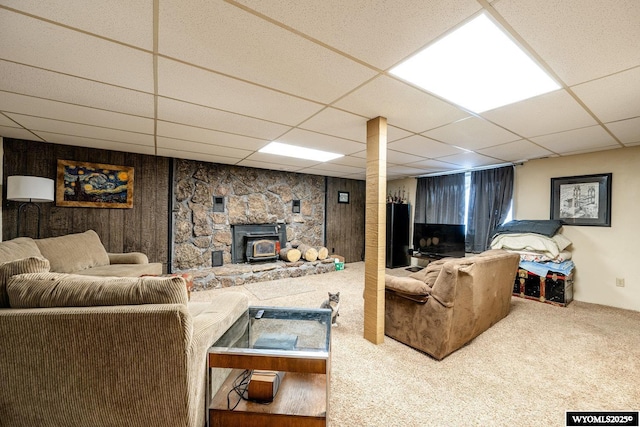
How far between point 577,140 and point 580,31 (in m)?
2.54

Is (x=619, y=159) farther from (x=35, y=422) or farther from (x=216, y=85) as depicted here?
(x=35, y=422)

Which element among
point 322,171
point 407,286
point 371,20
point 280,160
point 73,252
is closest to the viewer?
point 371,20

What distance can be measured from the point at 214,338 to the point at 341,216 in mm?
5154

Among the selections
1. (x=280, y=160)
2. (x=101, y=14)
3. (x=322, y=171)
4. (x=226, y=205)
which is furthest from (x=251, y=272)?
(x=101, y=14)

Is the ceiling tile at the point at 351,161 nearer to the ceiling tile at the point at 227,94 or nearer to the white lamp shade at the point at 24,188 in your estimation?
the ceiling tile at the point at 227,94

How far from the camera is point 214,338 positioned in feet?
4.59

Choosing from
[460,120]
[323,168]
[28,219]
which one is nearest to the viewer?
[460,120]

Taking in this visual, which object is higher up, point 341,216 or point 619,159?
point 619,159

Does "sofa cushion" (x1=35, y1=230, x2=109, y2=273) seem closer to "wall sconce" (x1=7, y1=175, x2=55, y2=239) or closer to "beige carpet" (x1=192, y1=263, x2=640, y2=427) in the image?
"wall sconce" (x1=7, y1=175, x2=55, y2=239)

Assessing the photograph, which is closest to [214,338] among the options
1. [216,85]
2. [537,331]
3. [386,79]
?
[216,85]

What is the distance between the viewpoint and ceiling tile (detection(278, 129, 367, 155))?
297 cm

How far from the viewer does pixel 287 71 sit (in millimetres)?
1630

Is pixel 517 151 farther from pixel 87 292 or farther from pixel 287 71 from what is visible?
pixel 87 292

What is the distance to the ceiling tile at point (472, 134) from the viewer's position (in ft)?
8.41
